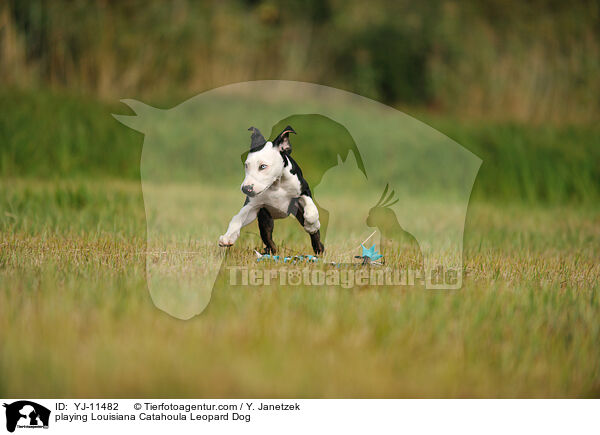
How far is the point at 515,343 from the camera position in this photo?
6.57ft

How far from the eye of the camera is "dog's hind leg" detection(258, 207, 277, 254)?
2896 mm

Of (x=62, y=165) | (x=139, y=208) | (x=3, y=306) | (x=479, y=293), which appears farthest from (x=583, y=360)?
(x=62, y=165)

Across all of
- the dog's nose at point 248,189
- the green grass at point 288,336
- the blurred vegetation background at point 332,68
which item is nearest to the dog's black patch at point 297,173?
the dog's nose at point 248,189

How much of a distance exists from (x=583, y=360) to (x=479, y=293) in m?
0.70

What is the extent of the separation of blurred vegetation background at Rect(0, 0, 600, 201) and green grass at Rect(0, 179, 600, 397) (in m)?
3.93

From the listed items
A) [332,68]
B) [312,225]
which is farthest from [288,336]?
[332,68]

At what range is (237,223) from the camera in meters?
2.70

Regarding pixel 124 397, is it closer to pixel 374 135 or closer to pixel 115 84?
pixel 374 135

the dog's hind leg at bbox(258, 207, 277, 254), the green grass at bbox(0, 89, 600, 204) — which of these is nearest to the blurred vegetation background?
the green grass at bbox(0, 89, 600, 204)

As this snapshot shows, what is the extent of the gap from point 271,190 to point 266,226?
13.0 inches

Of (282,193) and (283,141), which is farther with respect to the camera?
(282,193)

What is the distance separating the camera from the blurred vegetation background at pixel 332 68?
22.0 ft

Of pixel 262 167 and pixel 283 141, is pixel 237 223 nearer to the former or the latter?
pixel 262 167

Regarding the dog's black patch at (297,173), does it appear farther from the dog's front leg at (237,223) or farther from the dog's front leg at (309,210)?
the dog's front leg at (237,223)
